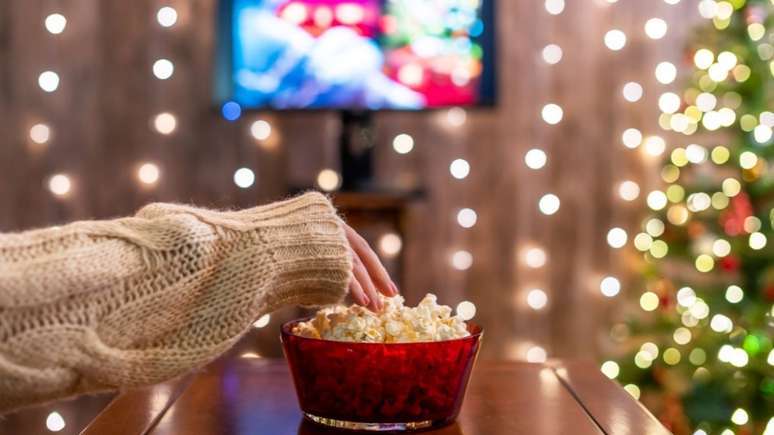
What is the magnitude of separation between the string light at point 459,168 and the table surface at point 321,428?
1822 mm

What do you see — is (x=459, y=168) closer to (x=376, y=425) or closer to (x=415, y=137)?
(x=415, y=137)

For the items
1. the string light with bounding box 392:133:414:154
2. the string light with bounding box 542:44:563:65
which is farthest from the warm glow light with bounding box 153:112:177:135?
the string light with bounding box 542:44:563:65

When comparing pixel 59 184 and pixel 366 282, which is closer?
pixel 366 282

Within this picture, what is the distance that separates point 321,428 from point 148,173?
227 cm

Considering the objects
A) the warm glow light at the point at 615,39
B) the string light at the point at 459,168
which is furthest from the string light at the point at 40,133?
the warm glow light at the point at 615,39

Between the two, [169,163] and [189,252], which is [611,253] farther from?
[189,252]

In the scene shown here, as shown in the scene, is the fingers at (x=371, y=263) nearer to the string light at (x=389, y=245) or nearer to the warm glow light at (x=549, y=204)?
the string light at (x=389, y=245)

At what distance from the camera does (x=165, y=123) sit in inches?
125

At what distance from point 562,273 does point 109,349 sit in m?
2.48

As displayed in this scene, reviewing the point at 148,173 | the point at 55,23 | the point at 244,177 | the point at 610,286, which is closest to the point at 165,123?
the point at 148,173

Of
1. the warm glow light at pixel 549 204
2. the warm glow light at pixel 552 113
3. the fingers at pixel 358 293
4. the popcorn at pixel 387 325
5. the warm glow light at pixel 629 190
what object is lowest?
the warm glow light at pixel 549 204

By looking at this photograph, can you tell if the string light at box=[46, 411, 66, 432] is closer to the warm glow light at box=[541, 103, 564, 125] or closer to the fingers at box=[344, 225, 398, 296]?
the warm glow light at box=[541, 103, 564, 125]

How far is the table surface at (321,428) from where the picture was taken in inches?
41.9

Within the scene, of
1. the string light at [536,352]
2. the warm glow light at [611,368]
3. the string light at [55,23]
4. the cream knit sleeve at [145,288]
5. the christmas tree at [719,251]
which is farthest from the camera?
the string light at [536,352]
